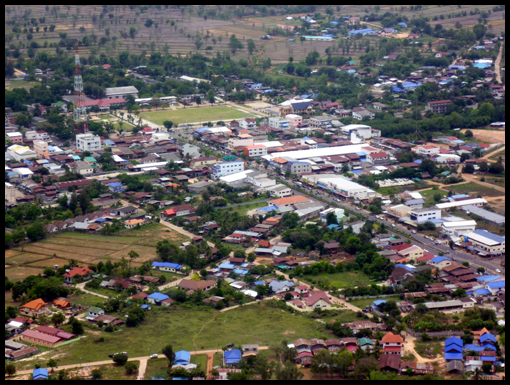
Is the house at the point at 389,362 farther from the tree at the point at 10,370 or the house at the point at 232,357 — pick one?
the tree at the point at 10,370

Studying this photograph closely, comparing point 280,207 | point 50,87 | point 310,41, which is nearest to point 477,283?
point 280,207

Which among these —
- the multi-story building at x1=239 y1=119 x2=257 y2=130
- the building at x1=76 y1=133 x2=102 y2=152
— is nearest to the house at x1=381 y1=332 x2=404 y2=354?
the building at x1=76 y1=133 x2=102 y2=152

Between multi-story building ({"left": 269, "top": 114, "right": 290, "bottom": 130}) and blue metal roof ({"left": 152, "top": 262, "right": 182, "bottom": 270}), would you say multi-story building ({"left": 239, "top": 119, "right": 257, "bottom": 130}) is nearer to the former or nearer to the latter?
multi-story building ({"left": 269, "top": 114, "right": 290, "bottom": 130})

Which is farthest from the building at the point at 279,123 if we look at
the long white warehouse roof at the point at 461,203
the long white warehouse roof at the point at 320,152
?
the long white warehouse roof at the point at 461,203

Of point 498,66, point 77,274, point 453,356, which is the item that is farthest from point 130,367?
point 498,66

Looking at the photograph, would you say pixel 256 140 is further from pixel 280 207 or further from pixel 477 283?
pixel 477 283

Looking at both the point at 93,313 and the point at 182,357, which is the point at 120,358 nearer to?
the point at 182,357
